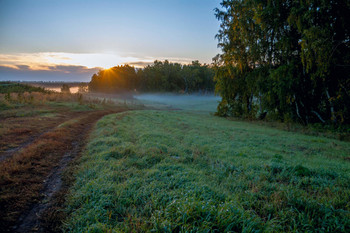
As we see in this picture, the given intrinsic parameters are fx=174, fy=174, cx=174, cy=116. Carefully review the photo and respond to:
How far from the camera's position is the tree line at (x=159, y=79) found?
96.6 m

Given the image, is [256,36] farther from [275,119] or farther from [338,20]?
[275,119]

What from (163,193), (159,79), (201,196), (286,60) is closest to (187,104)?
(286,60)

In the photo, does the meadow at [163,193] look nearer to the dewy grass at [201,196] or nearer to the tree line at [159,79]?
the dewy grass at [201,196]

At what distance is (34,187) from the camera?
4.76 m

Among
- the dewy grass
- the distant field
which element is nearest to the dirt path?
the dewy grass

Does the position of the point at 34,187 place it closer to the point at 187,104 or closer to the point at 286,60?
the point at 286,60

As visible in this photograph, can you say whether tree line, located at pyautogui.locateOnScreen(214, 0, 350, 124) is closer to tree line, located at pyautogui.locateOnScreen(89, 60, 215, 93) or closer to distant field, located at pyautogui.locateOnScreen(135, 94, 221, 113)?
distant field, located at pyautogui.locateOnScreen(135, 94, 221, 113)

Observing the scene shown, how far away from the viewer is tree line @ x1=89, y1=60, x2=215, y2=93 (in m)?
96.6

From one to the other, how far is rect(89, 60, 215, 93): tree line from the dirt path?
89.9 m

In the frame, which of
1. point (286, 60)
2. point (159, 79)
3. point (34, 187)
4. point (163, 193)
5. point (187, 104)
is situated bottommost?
point (34, 187)

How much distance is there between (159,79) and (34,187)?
97465 mm

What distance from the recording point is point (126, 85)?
98562 millimetres

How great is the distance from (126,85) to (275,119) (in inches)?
3478

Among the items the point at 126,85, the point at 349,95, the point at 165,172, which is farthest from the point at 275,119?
the point at 126,85
